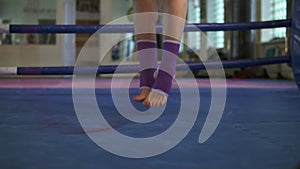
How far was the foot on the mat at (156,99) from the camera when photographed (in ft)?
3.88

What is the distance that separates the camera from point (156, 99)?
1194mm

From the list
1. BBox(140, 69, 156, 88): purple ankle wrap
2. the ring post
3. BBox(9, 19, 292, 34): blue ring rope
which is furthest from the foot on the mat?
BBox(9, 19, 292, 34): blue ring rope

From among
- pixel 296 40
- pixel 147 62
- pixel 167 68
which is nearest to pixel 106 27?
pixel 147 62

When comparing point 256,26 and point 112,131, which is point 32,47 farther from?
point 112,131

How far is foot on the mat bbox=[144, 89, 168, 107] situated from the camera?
1.18 meters

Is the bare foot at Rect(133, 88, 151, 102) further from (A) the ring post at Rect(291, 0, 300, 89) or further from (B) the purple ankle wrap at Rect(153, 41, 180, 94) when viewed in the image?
(A) the ring post at Rect(291, 0, 300, 89)

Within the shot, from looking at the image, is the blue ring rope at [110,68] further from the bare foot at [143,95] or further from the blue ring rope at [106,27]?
the bare foot at [143,95]

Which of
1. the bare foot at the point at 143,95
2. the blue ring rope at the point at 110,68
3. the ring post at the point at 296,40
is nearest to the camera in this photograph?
the ring post at the point at 296,40

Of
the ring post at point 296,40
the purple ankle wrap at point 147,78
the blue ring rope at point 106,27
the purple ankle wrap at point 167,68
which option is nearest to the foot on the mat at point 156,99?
the purple ankle wrap at point 167,68

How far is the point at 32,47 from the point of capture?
5.10 m

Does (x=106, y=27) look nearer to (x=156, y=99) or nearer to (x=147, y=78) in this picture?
(x=147, y=78)

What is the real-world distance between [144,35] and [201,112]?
1.21 feet

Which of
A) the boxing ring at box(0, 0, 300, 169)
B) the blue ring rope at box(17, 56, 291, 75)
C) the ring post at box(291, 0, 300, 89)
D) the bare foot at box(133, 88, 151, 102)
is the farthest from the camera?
the blue ring rope at box(17, 56, 291, 75)

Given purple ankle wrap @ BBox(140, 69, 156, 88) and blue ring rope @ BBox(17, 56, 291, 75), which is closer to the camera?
purple ankle wrap @ BBox(140, 69, 156, 88)
